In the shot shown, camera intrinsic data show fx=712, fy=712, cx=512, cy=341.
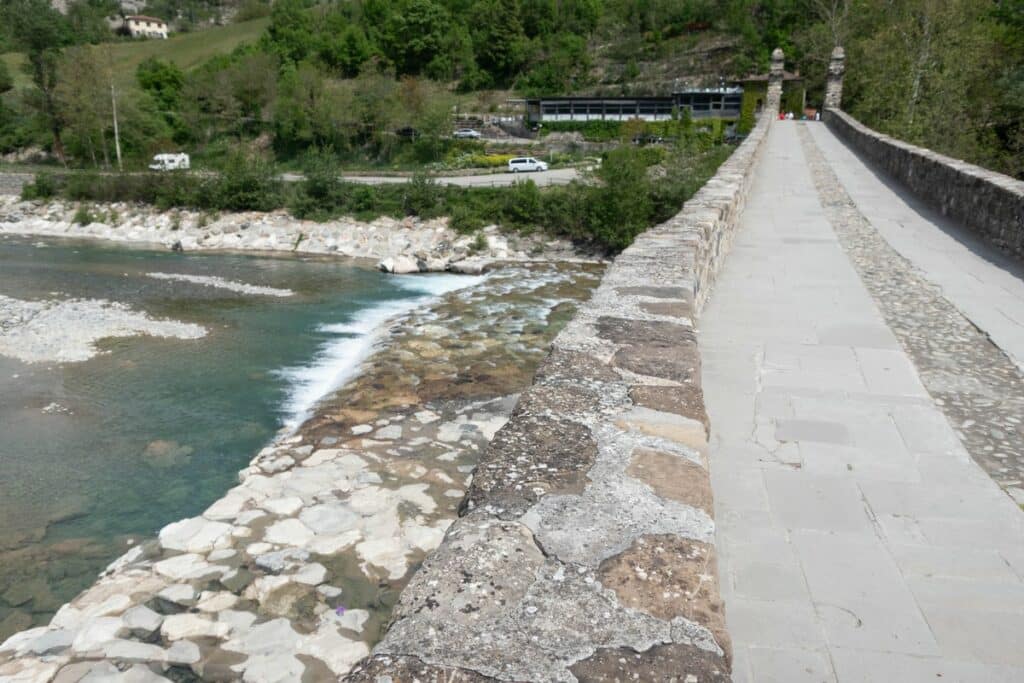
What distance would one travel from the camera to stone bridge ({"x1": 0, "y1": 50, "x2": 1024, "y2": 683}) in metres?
1.65

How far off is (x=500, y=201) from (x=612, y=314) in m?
20.1

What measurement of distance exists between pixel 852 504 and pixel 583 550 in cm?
172

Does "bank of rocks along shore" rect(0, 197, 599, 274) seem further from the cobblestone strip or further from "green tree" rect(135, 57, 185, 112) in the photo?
"green tree" rect(135, 57, 185, 112)

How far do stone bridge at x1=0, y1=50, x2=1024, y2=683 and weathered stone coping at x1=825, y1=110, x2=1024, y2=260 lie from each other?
1856mm

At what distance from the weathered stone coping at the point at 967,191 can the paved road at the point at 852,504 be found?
2.74 metres

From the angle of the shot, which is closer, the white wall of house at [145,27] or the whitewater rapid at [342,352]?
the whitewater rapid at [342,352]

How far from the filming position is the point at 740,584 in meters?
2.55

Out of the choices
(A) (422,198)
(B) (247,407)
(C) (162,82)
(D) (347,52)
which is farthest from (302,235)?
(D) (347,52)

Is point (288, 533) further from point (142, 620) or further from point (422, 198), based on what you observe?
point (422, 198)

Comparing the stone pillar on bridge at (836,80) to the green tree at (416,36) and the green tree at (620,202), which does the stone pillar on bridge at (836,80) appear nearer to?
the green tree at (620,202)

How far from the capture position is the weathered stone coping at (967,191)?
303 inches

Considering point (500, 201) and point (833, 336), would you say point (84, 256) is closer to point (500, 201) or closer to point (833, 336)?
point (500, 201)

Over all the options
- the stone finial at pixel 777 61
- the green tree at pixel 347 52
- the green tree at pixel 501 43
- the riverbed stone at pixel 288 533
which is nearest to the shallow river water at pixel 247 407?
the riverbed stone at pixel 288 533

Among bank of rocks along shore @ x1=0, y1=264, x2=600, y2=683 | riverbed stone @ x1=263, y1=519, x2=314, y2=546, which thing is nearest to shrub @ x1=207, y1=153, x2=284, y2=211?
bank of rocks along shore @ x1=0, y1=264, x2=600, y2=683
